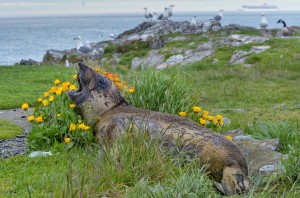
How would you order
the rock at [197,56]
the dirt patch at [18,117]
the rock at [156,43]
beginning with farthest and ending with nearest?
the rock at [156,43] < the rock at [197,56] < the dirt patch at [18,117]

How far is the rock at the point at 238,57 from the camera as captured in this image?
23.3 m

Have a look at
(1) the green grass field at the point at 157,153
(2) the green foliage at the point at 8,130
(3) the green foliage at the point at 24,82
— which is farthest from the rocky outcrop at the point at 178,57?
(2) the green foliage at the point at 8,130

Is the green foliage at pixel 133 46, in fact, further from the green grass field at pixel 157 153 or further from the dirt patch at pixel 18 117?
the dirt patch at pixel 18 117

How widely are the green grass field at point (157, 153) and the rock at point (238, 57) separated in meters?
3.66

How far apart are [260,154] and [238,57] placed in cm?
1728

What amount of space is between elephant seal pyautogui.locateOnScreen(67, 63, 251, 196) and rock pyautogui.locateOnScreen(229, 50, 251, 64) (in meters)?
15.3

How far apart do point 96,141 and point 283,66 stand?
1429cm

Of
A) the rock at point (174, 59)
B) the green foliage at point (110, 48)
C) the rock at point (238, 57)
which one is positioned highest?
the rock at point (238, 57)

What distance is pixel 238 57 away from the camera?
2434cm

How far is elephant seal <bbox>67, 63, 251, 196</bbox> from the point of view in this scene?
630 cm

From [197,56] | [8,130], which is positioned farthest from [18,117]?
[197,56]

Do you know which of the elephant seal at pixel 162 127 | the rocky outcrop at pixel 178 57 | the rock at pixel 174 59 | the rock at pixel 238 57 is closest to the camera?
the elephant seal at pixel 162 127

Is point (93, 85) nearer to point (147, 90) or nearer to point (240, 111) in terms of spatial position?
point (147, 90)

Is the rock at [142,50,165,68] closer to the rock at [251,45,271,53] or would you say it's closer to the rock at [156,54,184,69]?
the rock at [156,54,184,69]
